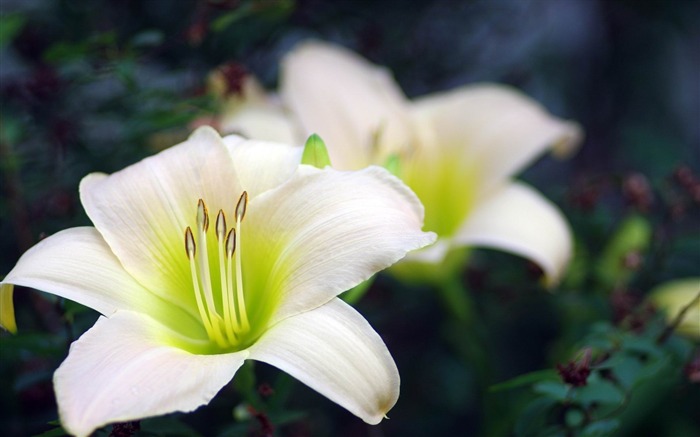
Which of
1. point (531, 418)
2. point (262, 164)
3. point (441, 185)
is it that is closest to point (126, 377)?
point (262, 164)

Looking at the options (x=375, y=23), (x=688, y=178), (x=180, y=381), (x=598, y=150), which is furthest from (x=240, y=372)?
(x=598, y=150)

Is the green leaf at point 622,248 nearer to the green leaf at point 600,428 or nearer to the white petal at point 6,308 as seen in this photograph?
the green leaf at point 600,428

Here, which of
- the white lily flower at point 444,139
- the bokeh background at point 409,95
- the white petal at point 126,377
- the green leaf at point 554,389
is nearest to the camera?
the white petal at point 126,377

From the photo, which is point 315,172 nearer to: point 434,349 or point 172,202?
point 172,202

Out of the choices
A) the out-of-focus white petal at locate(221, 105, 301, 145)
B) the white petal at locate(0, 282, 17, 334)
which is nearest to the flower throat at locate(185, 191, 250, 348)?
the white petal at locate(0, 282, 17, 334)

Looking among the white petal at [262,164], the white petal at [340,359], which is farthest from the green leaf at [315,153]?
the white petal at [340,359]

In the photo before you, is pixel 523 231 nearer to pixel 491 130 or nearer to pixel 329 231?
pixel 491 130

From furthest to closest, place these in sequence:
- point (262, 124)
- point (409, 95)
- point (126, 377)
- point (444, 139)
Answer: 1. point (409, 95)
2. point (444, 139)
3. point (262, 124)
4. point (126, 377)
